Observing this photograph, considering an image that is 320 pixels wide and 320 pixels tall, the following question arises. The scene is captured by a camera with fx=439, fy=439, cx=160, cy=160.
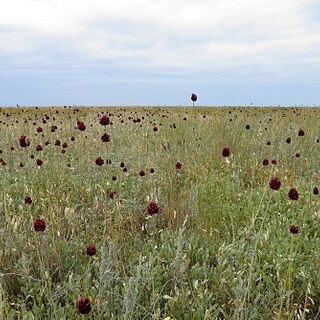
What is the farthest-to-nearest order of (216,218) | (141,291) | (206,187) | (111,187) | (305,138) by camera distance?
1. (305,138)
2. (111,187)
3. (206,187)
4. (216,218)
5. (141,291)

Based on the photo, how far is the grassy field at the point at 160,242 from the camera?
2.58m

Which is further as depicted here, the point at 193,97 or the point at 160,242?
Answer: the point at 193,97

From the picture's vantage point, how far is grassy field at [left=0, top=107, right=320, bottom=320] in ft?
8.46

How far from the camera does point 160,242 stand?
368 centimetres

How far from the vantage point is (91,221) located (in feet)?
13.8

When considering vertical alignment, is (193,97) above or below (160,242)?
above

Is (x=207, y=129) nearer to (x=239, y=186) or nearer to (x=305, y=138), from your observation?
(x=305, y=138)

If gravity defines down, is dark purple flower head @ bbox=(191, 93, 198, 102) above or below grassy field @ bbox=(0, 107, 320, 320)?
above

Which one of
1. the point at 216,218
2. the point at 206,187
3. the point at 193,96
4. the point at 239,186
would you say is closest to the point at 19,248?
the point at 216,218

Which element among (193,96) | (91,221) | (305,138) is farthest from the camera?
(305,138)

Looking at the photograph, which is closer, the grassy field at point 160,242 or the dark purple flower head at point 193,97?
the grassy field at point 160,242

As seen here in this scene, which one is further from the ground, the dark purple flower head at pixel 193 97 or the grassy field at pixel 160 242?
the dark purple flower head at pixel 193 97

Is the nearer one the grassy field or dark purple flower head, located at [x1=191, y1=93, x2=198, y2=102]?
the grassy field

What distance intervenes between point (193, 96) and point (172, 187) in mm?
2028
